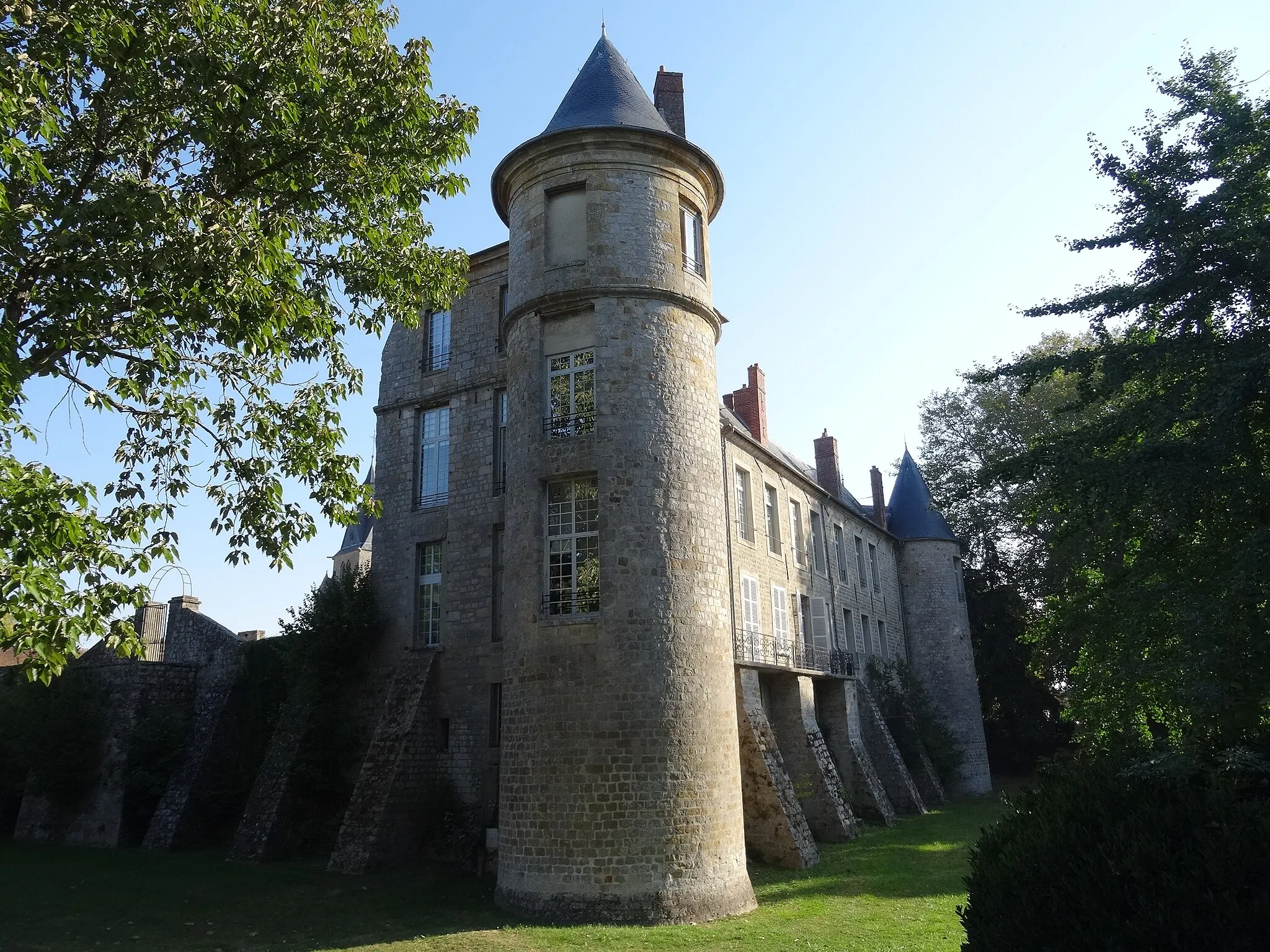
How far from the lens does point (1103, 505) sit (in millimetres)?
9984

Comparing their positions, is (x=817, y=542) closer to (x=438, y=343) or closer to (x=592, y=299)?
(x=438, y=343)

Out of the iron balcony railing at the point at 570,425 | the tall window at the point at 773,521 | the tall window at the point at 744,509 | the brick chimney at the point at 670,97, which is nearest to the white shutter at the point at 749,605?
the tall window at the point at 744,509

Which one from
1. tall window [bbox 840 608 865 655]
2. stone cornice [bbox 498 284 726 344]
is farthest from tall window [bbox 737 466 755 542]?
tall window [bbox 840 608 865 655]

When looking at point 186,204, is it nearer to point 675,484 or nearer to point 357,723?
point 675,484

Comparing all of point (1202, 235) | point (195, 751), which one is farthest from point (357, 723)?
point (1202, 235)

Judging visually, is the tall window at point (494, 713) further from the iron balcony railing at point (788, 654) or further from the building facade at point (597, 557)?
the iron balcony railing at point (788, 654)

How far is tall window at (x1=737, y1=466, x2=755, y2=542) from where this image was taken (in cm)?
1890

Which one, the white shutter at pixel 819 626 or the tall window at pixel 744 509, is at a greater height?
the tall window at pixel 744 509

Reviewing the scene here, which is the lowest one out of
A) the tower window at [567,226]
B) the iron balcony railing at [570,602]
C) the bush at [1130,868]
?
the bush at [1130,868]

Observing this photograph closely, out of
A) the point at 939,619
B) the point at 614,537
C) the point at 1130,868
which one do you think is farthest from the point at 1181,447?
the point at 939,619

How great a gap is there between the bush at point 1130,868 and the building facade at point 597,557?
5492 millimetres

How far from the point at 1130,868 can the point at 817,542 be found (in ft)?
60.7

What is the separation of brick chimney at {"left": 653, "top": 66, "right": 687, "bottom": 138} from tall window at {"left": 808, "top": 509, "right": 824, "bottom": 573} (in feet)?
36.0

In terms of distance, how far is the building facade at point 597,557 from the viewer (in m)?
11.4
